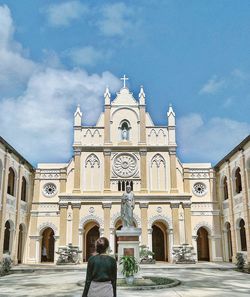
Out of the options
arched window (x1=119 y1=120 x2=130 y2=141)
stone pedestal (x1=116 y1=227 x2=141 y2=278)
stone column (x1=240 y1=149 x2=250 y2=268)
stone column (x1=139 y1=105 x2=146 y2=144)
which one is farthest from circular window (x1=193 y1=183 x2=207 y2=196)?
stone pedestal (x1=116 y1=227 x2=141 y2=278)

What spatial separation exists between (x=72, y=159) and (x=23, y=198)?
16.9ft

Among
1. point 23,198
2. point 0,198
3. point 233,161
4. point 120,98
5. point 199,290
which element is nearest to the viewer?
point 199,290

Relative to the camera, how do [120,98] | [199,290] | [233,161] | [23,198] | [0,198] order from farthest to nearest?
[120,98] → [23,198] → [233,161] → [0,198] → [199,290]

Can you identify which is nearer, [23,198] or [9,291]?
[9,291]

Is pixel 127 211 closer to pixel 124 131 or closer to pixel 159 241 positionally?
pixel 124 131

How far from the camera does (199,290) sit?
43.1 feet

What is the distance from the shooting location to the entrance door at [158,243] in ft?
104

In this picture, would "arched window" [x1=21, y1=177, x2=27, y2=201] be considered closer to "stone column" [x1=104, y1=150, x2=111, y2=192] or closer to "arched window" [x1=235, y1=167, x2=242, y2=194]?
"stone column" [x1=104, y1=150, x2=111, y2=192]

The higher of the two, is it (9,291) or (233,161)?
(233,161)

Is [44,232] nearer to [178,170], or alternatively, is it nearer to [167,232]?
[167,232]

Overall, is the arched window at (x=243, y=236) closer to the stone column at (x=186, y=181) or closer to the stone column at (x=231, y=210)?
the stone column at (x=231, y=210)

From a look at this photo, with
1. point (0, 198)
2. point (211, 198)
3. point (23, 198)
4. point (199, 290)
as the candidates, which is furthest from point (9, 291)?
point (211, 198)

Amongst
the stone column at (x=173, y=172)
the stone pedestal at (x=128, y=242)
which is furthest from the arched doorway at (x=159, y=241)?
the stone pedestal at (x=128, y=242)

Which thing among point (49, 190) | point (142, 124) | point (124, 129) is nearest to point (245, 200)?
point (142, 124)
